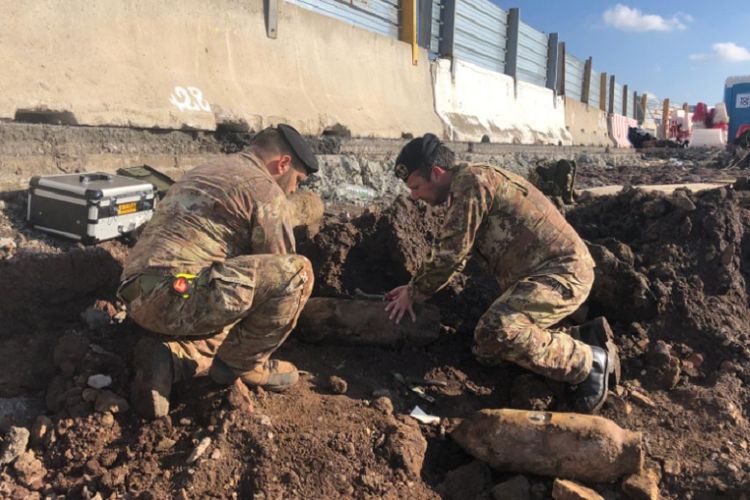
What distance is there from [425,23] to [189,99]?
271 inches

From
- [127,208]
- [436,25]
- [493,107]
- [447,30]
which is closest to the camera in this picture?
[127,208]

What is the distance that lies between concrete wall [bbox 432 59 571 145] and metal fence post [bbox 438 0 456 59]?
38 cm

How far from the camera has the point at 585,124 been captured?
20.9 meters

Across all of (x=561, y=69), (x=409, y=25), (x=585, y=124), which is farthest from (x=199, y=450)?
(x=585, y=124)

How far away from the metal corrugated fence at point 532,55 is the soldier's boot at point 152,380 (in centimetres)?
1456

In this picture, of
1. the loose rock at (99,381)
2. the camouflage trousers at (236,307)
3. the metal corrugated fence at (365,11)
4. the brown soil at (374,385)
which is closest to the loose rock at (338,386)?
the brown soil at (374,385)

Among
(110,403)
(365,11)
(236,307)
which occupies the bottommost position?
(110,403)

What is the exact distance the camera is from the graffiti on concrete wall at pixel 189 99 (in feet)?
18.4

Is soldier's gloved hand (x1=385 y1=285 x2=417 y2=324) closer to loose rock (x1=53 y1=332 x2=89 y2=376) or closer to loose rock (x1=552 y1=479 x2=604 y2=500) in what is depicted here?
loose rock (x1=552 y1=479 x2=604 y2=500)

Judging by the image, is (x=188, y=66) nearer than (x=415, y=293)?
No

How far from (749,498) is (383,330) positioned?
193cm

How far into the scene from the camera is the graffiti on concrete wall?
18.4 feet

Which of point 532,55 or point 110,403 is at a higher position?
point 532,55

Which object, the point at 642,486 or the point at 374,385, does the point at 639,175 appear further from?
the point at 642,486
